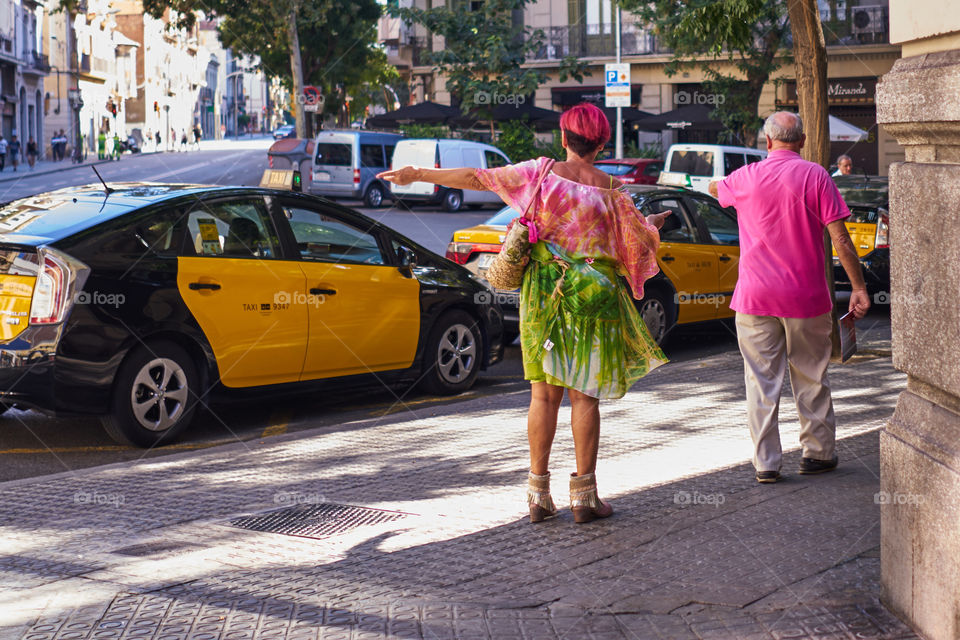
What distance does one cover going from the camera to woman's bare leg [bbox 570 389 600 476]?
5086mm

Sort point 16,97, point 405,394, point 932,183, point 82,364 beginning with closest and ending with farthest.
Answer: point 932,183 < point 82,364 < point 405,394 < point 16,97

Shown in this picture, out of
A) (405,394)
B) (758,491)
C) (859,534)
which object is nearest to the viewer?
(859,534)

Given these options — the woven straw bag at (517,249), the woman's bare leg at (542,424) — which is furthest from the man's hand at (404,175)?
the woman's bare leg at (542,424)

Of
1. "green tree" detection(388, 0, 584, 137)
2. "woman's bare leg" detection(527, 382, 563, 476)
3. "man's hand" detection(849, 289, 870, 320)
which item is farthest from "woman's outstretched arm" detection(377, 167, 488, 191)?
"green tree" detection(388, 0, 584, 137)

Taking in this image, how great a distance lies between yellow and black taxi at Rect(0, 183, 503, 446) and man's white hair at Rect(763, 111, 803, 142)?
3.43 metres

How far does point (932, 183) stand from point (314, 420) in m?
5.39

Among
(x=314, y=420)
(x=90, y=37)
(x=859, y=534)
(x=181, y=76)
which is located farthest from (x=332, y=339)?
(x=181, y=76)

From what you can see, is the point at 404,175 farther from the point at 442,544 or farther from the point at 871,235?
the point at 871,235

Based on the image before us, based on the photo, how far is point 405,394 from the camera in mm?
9125

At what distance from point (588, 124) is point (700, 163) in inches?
841

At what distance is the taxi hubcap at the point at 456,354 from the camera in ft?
30.0

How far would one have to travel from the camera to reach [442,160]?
1284 inches

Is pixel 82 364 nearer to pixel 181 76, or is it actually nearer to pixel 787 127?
pixel 787 127

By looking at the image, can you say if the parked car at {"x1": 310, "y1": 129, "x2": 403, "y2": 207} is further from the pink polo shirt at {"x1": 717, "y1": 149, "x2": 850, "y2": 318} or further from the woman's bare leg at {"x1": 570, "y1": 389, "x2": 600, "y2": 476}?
the woman's bare leg at {"x1": 570, "y1": 389, "x2": 600, "y2": 476}
